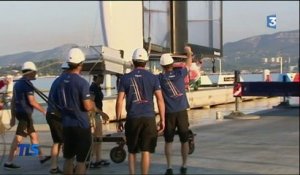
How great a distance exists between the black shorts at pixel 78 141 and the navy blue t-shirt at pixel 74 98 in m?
0.06

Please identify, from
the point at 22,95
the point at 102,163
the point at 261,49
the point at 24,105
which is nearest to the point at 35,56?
the point at 22,95

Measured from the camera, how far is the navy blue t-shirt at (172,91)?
24.1 ft

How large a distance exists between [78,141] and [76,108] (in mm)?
381

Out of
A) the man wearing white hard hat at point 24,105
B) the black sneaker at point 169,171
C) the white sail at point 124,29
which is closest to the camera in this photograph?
the white sail at point 124,29

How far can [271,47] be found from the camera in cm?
416

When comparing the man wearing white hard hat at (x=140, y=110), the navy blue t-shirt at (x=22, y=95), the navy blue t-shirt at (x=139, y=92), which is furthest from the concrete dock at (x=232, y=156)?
the navy blue t-shirt at (x=139, y=92)

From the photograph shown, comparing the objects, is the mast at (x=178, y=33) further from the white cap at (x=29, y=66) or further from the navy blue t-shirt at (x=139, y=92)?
the navy blue t-shirt at (x=139, y=92)

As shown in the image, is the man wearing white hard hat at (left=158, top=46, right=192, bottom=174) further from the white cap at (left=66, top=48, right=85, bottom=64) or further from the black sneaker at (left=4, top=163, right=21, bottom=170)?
the black sneaker at (left=4, top=163, right=21, bottom=170)

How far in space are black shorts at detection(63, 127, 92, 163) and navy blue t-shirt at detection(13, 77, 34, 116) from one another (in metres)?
1.97

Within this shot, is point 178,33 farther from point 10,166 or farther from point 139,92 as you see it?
point 139,92

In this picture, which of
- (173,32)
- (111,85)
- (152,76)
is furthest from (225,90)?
(152,76)

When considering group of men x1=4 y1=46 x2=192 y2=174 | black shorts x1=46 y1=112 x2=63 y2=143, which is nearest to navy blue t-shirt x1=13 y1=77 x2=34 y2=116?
group of men x1=4 y1=46 x2=192 y2=174

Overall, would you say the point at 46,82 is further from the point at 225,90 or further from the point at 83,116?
the point at 225,90

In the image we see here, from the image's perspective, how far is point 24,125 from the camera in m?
8.42
